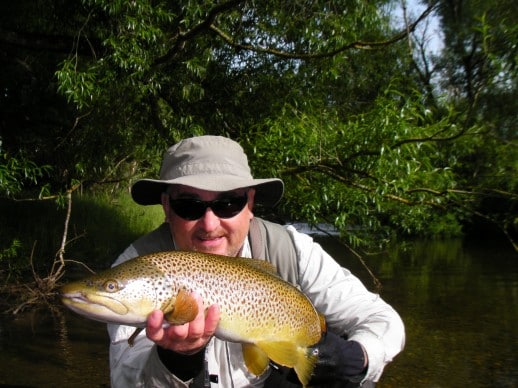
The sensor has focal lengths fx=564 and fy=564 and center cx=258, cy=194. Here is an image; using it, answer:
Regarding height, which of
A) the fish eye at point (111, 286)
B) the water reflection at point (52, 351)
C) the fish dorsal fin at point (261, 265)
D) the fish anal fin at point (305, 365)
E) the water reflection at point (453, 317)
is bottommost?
the water reflection at point (52, 351)

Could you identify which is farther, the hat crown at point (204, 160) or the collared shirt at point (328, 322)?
the hat crown at point (204, 160)

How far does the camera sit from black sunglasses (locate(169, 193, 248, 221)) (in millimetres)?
2547

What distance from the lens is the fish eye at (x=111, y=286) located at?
1.96 meters

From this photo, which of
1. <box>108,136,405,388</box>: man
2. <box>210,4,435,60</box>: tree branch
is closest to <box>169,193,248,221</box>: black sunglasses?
<box>108,136,405,388</box>: man

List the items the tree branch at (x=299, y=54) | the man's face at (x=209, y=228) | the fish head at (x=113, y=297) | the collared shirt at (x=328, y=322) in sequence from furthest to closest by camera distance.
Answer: the tree branch at (x=299, y=54) → the man's face at (x=209, y=228) → the collared shirt at (x=328, y=322) → the fish head at (x=113, y=297)

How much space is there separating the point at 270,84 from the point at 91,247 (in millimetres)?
4938

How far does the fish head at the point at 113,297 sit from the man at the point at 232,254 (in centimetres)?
25

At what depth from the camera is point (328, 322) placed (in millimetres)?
2881

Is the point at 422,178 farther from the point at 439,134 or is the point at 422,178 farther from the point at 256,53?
the point at 256,53

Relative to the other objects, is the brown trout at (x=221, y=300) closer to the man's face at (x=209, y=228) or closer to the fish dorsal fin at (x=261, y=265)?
the fish dorsal fin at (x=261, y=265)

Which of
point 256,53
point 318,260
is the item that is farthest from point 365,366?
point 256,53

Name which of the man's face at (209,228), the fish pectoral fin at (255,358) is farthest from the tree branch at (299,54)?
the fish pectoral fin at (255,358)

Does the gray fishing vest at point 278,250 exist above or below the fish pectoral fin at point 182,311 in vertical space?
above

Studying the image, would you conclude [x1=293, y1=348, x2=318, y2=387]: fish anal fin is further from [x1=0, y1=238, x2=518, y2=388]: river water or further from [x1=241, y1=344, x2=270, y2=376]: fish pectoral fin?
[x1=0, y1=238, x2=518, y2=388]: river water
